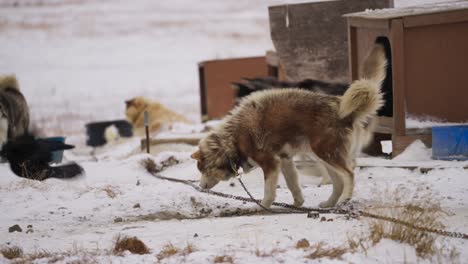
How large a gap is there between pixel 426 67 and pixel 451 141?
1118mm

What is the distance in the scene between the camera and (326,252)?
6398 mm

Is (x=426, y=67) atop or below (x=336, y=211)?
atop

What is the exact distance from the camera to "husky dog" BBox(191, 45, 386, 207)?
8.52 meters

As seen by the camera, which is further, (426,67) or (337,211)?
(426,67)

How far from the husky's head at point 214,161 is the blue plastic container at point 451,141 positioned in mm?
2889

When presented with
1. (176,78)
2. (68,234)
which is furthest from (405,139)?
(176,78)

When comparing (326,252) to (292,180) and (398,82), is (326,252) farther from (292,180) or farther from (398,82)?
(398,82)

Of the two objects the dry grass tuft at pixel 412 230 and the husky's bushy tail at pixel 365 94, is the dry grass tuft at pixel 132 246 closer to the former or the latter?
the dry grass tuft at pixel 412 230

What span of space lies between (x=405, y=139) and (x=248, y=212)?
3.14m

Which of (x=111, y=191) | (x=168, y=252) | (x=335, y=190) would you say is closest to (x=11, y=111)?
(x=111, y=191)

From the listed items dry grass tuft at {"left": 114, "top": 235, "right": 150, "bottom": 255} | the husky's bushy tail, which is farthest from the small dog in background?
dry grass tuft at {"left": 114, "top": 235, "right": 150, "bottom": 255}

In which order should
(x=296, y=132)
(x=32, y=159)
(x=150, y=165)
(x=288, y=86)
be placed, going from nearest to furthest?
(x=296, y=132) < (x=32, y=159) < (x=150, y=165) < (x=288, y=86)

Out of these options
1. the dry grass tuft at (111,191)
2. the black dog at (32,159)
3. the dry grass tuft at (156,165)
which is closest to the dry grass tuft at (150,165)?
the dry grass tuft at (156,165)

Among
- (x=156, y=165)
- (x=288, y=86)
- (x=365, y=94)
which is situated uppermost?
(x=365, y=94)
